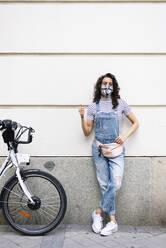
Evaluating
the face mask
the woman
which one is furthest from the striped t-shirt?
the face mask

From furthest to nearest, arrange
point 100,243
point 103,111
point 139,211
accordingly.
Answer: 1. point 139,211
2. point 103,111
3. point 100,243

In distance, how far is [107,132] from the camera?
4.30 m

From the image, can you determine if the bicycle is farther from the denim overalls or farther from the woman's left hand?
the woman's left hand

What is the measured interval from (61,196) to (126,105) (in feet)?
4.76

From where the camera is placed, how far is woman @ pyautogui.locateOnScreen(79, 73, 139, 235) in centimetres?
427

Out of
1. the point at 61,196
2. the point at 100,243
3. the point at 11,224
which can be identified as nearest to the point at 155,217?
the point at 100,243

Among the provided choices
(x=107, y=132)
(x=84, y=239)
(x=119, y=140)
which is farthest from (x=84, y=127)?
(x=84, y=239)

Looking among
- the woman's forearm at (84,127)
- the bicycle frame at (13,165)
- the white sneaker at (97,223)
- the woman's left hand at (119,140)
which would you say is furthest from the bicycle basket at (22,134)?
the white sneaker at (97,223)

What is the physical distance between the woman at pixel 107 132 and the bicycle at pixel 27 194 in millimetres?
560

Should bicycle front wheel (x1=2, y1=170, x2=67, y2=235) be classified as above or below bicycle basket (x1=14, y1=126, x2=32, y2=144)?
below

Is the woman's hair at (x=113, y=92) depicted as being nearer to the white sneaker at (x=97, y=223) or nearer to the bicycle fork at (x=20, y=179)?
the bicycle fork at (x=20, y=179)

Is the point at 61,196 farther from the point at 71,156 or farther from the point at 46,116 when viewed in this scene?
the point at 46,116

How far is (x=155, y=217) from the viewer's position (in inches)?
181

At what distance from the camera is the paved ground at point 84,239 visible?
13.0 feet
